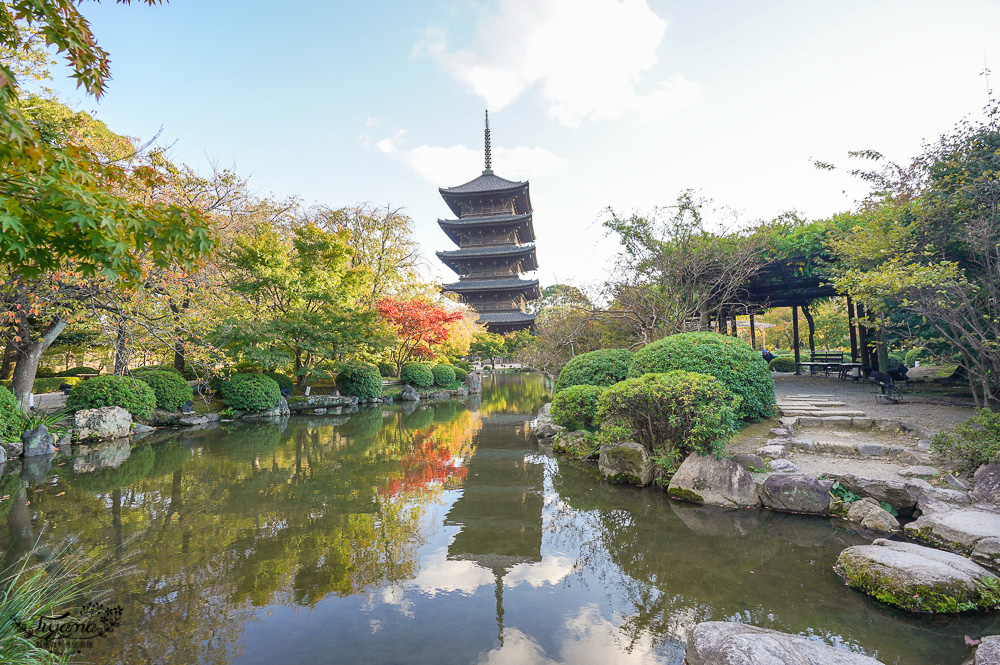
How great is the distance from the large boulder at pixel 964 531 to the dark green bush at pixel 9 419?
11.7m

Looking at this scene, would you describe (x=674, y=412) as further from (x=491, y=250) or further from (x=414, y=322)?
(x=491, y=250)

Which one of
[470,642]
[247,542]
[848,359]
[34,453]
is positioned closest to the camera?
[470,642]

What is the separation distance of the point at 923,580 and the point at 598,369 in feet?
17.7

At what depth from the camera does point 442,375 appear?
64.8ft

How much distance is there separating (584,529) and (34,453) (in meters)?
9.00

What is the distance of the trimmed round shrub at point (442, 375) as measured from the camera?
19688 millimetres

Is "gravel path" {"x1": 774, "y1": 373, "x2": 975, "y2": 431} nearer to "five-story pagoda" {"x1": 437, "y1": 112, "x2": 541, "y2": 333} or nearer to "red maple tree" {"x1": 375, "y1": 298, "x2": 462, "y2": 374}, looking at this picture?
"red maple tree" {"x1": 375, "y1": 298, "x2": 462, "y2": 374}

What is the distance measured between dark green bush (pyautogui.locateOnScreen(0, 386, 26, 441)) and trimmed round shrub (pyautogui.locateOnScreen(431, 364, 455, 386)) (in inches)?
511

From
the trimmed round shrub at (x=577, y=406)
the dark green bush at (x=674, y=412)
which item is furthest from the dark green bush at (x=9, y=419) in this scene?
the dark green bush at (x=674, y=412)

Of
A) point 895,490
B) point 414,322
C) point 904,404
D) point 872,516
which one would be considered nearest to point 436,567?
point 872,516

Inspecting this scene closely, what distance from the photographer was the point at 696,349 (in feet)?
20.3

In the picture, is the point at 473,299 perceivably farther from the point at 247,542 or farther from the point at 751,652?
the point at 751,652

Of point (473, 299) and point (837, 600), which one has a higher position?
point (473, 299)

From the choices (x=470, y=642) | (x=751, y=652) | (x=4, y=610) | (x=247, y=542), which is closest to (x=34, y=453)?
(x=247, y=542)
